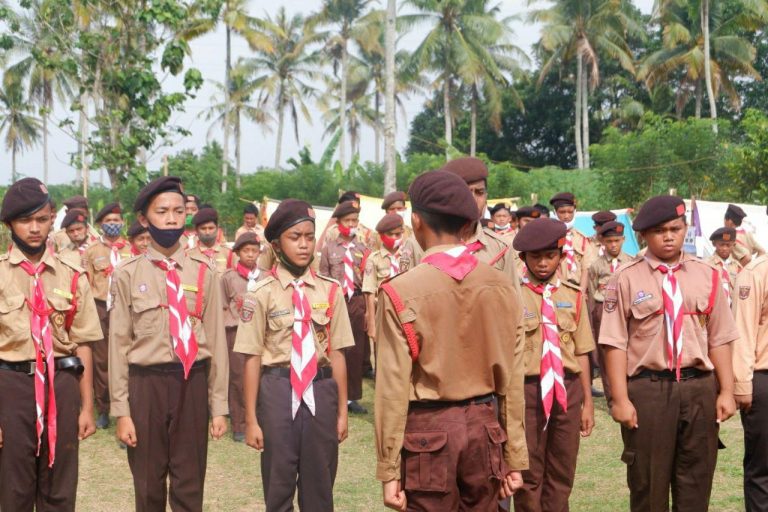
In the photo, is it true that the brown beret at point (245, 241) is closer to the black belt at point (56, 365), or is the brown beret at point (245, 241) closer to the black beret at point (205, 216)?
the black beret at point (205, 216)

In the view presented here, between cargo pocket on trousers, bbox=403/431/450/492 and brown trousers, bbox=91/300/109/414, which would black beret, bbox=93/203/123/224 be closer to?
brown trousers, bbox=91/300/109/414

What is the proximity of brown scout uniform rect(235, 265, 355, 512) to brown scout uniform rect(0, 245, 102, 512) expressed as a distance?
3.16ft

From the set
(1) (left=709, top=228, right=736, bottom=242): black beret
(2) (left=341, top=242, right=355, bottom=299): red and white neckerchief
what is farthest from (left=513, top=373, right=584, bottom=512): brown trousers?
(1) (left=709, top=228, right=736, bottom=242): black beret

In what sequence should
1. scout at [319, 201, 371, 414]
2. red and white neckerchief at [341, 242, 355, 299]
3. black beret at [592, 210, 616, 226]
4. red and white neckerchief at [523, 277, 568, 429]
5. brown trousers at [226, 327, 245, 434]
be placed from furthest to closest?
black beret at [592, 210, 616, 226] < red and white neckerchief at [341, 242, 355, 299] < scout at [319, 201, 371, 414] < brown trousers at [226, 327, 245, 434] < red and white neckerchief at [523, 277, 568, 429]

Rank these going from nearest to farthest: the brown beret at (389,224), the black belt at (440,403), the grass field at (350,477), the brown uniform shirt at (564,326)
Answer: the black belt at (440,403), the brown uniform shirt at (564,326), the grass field at (350,477), the brown beret at (389,224)

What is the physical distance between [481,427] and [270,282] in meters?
2.08

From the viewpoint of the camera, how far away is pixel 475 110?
45.0 meters

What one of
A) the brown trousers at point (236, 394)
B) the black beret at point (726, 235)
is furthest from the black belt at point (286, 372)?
the black beret at point (726, 235)

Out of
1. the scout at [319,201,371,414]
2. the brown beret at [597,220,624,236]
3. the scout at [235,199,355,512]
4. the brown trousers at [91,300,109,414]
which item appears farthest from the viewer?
the scout at [319,201,371,414]

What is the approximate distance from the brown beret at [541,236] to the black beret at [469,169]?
1.82 ft

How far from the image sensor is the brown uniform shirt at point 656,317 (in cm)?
514

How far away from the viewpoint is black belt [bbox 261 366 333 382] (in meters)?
5.35

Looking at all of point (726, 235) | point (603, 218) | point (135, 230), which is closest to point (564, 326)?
point (135, 230)

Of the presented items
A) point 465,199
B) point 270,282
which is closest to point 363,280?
point 270,282
